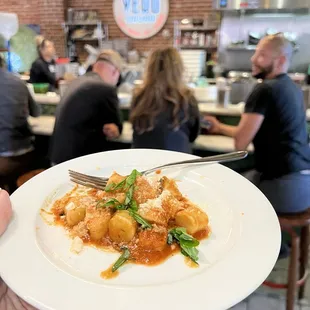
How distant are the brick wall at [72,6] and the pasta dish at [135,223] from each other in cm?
649

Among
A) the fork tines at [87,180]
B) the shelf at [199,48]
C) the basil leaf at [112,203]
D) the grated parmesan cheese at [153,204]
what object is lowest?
the fork tines at [87,180]

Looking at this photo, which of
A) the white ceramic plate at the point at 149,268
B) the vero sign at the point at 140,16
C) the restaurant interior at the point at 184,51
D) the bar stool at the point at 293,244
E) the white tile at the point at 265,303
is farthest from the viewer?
the vero sign at the point at 140,16

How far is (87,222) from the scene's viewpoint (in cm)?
88

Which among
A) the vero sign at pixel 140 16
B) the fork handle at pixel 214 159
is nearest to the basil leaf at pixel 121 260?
the fork handle at pixel 214 159

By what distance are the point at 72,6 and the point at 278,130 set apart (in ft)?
22.5

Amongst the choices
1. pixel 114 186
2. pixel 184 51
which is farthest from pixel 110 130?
pixel 184 51

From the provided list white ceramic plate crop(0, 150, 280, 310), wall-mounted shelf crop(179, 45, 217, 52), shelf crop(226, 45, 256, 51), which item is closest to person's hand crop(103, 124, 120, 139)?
white ceramic plate crop(0, 150, 280, 310)

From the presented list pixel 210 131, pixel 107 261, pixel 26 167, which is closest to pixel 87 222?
pixel 107 261

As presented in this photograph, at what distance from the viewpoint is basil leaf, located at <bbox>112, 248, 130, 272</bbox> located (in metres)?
0.77

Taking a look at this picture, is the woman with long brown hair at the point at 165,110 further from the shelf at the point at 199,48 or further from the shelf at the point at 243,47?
the shelf at the point at 199,48

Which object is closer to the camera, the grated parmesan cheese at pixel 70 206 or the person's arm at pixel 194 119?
the grated parmesan cheese at pixel 70 206

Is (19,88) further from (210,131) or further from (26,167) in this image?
(210,131)

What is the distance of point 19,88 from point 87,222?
6.93 ft

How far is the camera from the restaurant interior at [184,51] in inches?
92.4
